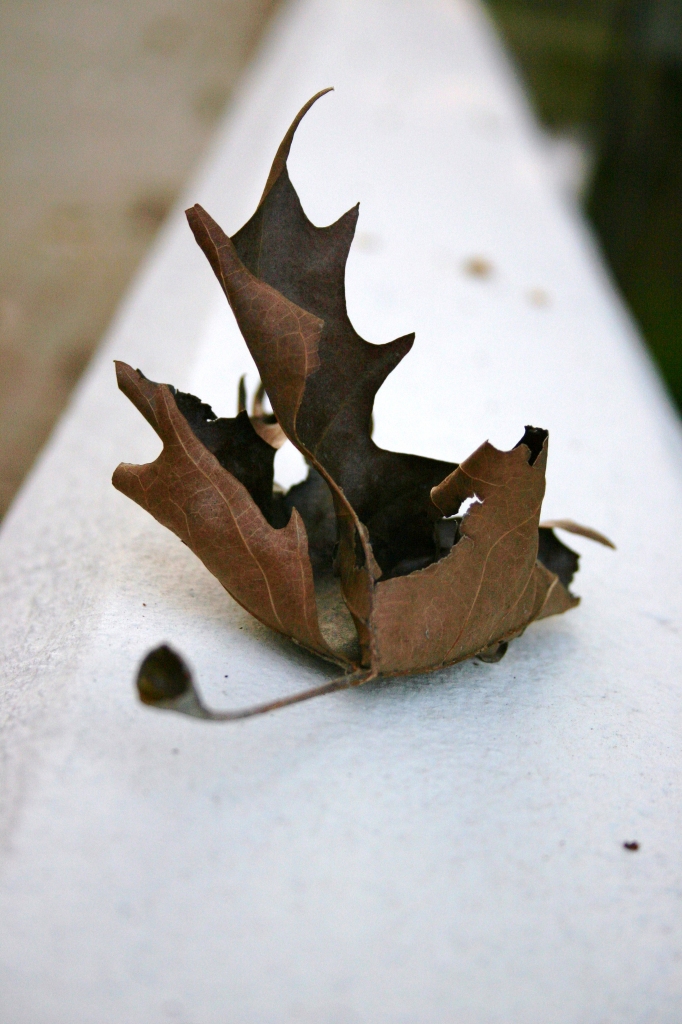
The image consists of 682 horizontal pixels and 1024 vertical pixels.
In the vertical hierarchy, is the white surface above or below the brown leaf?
below

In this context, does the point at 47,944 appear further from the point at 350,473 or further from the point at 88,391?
the point at 88,391

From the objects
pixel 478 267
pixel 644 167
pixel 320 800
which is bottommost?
pixel 320 800

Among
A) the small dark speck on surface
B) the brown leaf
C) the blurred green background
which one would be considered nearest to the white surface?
the brown leaf

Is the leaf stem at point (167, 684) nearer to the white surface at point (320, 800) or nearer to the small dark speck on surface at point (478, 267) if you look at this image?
the white surface at point (320, 800)

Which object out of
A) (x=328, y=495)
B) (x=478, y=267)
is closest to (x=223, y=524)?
(x=328, y=495)

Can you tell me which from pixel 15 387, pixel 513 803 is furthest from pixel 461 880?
pixel 15 387

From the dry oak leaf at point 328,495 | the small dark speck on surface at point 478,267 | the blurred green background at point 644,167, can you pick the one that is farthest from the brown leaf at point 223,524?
the blurred green background at point 644,167

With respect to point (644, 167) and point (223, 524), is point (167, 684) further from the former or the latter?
point (644, 167)

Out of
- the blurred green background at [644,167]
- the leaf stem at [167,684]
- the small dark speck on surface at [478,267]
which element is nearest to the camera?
the leaf stem at [167,684]

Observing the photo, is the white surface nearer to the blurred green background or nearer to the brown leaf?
the brown leaf
